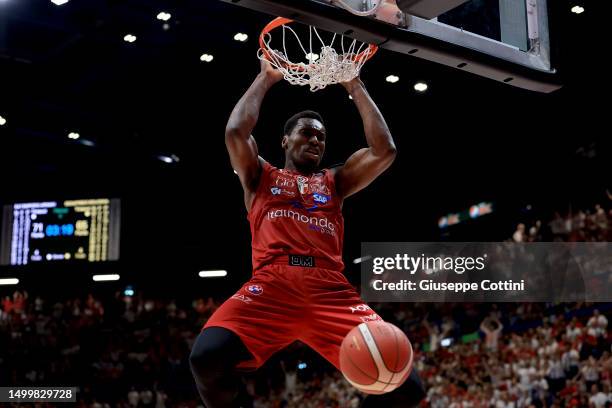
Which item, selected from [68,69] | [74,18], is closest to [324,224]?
[74,18]

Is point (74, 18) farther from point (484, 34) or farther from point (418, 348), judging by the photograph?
point (418, 348)

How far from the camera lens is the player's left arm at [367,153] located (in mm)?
4805

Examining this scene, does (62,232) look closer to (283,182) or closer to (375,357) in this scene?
(283,182)

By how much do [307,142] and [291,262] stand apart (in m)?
0.84

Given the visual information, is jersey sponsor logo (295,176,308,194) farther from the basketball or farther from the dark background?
the dark background

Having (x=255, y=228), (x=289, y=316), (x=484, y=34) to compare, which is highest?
(x=484, y=34)

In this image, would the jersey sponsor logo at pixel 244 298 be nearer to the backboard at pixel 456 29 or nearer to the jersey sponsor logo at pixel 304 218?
the jersey sponsor logo at pixel 304 218

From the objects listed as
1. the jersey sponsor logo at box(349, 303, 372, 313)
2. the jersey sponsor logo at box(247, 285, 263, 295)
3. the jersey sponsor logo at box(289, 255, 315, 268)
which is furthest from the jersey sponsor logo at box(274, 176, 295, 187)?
the jersey sponsor logo at box(349, 303, 372, 313)

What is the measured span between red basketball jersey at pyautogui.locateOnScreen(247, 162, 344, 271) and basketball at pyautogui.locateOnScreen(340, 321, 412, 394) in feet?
2.11

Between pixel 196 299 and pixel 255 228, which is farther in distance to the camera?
pixel 196 299

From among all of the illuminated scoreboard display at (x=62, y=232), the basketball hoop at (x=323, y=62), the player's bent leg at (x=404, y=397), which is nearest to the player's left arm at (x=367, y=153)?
the basketball hoop at (x=323, y=62)

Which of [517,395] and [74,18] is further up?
[74,18]

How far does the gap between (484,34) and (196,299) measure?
56.4 feet

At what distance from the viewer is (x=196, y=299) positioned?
2144 centimetres
